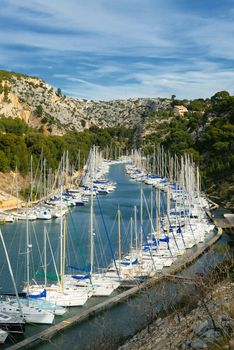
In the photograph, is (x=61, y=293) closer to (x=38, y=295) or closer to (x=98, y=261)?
(x=38, y=295)

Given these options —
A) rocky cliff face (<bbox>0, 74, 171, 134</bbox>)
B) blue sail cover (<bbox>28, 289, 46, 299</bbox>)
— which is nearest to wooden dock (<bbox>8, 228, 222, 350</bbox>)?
blue sail cover (<bbox>28, 289, 46, 299</bbox>)

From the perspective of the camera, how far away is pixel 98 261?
94.3ft

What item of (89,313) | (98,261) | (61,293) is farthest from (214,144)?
(89,313)

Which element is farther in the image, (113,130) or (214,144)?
(113,130)

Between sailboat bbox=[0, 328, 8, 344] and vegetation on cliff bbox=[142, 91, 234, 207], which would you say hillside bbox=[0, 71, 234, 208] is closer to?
vegetation on cliff bbox=[142, 91, 234, 207]

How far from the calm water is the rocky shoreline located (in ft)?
2.12

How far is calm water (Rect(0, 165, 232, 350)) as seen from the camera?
17.3m

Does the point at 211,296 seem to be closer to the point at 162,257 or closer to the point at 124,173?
the point at 162,257

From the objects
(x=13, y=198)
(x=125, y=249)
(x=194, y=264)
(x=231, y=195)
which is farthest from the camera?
(x=231, y=195)

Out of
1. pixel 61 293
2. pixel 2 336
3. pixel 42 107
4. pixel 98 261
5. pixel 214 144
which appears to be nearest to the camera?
pixel 2 336

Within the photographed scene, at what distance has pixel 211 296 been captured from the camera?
420 inches

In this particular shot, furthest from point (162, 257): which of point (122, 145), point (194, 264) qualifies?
point (122, 145)

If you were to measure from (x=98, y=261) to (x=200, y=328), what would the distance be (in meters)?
19.2

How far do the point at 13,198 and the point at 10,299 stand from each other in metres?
28.7
